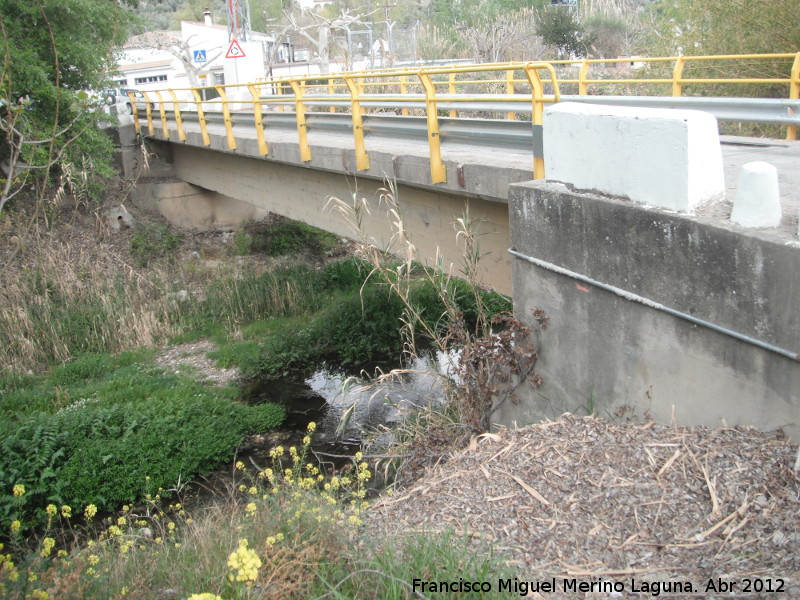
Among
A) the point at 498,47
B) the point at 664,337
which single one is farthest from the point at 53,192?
the point at 498,47

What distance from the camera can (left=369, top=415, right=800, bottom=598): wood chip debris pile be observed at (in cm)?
324

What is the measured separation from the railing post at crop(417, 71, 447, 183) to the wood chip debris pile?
10.8 ft

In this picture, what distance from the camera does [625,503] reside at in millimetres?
3674

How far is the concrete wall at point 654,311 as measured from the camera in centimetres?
368

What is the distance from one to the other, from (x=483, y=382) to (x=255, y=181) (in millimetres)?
8670

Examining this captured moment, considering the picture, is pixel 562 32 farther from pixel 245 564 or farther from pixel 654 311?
pixel 245 564

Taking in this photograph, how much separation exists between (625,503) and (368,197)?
20.7ft

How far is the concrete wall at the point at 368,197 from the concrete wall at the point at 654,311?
1.30 meters

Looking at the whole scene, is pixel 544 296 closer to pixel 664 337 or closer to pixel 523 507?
pixel 664 337

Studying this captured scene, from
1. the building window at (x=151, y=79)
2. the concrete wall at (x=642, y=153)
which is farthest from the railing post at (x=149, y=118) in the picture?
the building window at (x=151, y=79)

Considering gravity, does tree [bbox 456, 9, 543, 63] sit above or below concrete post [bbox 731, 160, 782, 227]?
above

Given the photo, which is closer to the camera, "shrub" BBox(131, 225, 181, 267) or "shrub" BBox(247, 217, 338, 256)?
"shrub" BBox(131, 225, 181, 267)

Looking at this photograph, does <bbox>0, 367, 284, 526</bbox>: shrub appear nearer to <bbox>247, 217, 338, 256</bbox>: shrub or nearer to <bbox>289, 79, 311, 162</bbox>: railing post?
<bbox>289, 79, 311, 162</bbox>: railing post

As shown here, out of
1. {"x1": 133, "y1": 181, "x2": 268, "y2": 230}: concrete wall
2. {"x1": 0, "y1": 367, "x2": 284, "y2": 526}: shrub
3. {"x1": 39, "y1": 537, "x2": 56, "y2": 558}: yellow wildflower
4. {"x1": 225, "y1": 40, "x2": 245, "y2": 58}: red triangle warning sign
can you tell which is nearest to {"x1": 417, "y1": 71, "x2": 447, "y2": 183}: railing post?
{"x1": 0, "y1": 367, "x2": 284, "y2": 526}: shrub
